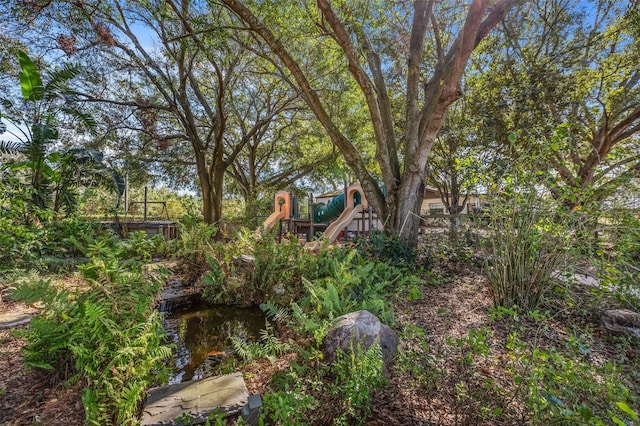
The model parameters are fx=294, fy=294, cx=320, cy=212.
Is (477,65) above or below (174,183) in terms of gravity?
above

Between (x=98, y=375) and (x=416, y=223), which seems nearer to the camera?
(x=98, y=375)

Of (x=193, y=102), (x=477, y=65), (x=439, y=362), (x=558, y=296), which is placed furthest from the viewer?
(x=193, y=102)

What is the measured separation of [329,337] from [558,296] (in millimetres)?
2465

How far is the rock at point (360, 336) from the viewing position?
2.32 meters

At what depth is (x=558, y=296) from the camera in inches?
120

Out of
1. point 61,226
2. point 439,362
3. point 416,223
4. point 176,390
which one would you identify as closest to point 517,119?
point 416,223

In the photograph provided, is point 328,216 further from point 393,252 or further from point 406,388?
point 406,388

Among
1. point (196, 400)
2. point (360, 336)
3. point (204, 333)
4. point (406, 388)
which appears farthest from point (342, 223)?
point (196, 400)

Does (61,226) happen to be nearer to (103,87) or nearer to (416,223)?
(103,87)

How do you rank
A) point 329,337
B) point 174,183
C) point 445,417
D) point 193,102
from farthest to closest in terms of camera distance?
point 174,183 → point 193,102 → point 329,337 → point 445,417

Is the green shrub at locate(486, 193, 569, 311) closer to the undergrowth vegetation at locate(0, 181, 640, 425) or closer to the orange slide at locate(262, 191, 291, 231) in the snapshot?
the undergrowth vegetation at locate(0, 181, 640, 425)

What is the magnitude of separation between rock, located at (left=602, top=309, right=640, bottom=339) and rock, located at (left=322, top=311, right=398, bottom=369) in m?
1.95

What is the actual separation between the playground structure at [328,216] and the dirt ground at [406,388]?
3872 millimetres

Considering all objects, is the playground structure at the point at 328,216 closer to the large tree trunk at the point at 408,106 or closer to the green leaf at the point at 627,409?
the large tree trunk at the point at 408,106
